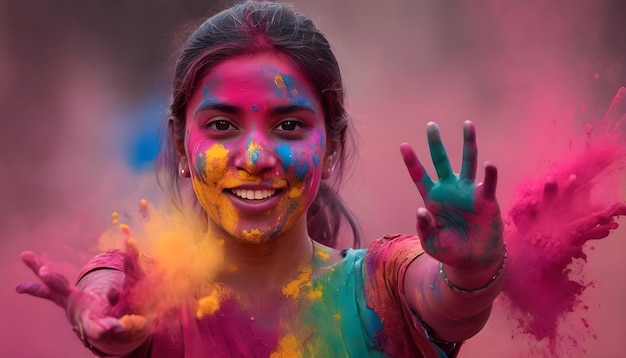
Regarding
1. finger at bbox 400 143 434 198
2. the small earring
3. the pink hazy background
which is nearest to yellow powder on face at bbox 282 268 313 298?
the small earring

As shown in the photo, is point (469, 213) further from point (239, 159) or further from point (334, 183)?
point (334, 183)

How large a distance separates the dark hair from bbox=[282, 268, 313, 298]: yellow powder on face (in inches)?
17.7

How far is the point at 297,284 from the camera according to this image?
2.50 metres

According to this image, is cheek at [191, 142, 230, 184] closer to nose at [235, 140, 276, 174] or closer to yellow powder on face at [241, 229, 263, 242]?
nose at [235, 140, 276, 174]

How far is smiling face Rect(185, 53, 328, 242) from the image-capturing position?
237cm

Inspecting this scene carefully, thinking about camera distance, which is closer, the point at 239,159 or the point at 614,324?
the point at 239,159

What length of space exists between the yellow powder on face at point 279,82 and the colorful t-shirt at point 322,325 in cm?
58

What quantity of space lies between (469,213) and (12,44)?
5463mm

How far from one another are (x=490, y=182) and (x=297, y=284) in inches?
35.1

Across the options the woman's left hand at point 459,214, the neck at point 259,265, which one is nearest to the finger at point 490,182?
the woman's left hand at point 459,214

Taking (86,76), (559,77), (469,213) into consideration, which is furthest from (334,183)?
(86,76)

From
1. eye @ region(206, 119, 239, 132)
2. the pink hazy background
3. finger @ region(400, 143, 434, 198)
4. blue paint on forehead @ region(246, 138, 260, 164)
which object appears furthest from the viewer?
the pink hazy background

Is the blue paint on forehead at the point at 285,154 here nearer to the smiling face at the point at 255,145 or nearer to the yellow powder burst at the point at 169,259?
the smiling face at the point at 255,145

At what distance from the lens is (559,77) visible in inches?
207
